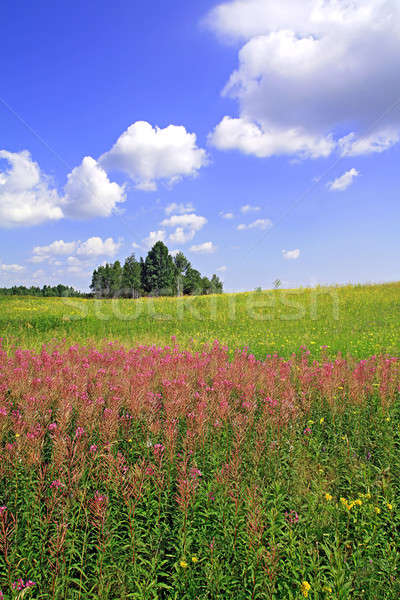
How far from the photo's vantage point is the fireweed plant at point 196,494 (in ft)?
7.96

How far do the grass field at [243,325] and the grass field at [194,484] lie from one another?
5.50m

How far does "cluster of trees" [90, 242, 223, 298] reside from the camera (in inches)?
2744

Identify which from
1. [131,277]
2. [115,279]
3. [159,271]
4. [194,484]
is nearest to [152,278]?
[159,271]

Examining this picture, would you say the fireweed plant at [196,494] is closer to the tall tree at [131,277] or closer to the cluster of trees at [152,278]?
the cluster of trees at [152,278]

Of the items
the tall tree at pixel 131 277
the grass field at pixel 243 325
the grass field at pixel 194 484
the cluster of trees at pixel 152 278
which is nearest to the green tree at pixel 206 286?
the cluster of trees at pixel 152 278

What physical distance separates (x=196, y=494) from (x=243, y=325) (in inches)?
623

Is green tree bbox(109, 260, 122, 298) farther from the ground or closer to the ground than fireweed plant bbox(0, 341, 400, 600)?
farther from the ground

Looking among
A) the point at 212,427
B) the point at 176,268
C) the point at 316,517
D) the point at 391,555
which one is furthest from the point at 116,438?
the point at 176,268

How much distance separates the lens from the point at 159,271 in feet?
228

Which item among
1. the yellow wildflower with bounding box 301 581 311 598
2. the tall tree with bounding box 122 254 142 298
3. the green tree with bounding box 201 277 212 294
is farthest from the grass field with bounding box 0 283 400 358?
the green tree with bounding box 201 277 212 294

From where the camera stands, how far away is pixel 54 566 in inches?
91.2

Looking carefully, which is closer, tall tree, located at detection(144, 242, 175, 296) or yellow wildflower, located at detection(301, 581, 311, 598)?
yellow wildflower, located at detection(301, 581, 311, 598)

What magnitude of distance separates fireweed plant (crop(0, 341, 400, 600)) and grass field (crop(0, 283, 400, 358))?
19.4ft

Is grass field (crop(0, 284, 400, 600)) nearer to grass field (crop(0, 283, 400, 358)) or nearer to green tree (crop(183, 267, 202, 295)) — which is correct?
grass field (crop(0, 283, 400, 358))
